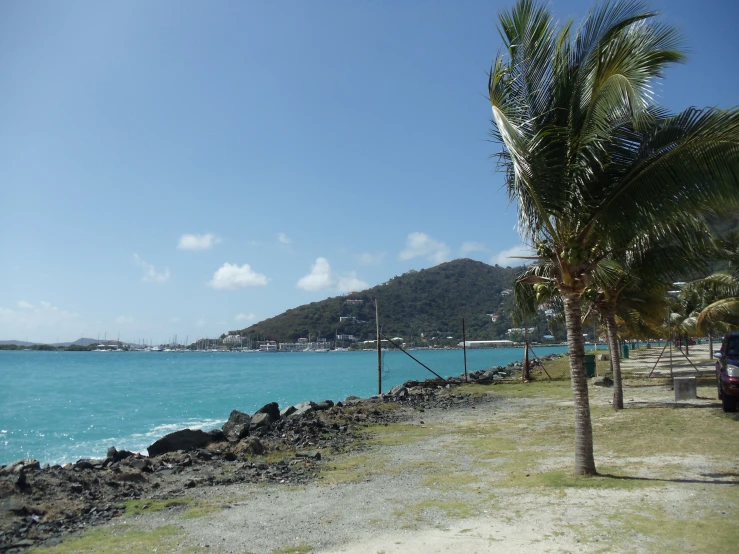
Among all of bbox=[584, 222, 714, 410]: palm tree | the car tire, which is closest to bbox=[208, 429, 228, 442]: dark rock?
bbox=[584, 222, 714, 410]: palm tree

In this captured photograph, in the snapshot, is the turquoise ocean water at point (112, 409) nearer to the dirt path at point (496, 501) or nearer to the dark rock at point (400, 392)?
the dark rock at point (400, 392)

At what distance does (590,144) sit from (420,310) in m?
144

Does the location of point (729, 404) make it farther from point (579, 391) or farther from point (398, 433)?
point (398, 433)

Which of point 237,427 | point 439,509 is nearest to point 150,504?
point 439,509

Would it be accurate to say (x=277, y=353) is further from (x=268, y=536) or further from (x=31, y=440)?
(x=268, y=536)

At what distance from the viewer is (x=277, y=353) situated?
172 m

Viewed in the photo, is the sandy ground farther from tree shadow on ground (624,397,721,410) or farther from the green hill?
the green hill

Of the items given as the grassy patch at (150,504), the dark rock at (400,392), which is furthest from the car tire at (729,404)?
the dark rock at (400,392)

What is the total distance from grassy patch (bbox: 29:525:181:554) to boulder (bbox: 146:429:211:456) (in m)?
7.81

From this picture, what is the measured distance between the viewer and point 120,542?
662cm

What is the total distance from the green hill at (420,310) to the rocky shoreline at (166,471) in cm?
11691

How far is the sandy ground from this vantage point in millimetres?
5922

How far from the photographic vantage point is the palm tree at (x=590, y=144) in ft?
24.8

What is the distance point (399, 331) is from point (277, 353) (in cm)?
5124
